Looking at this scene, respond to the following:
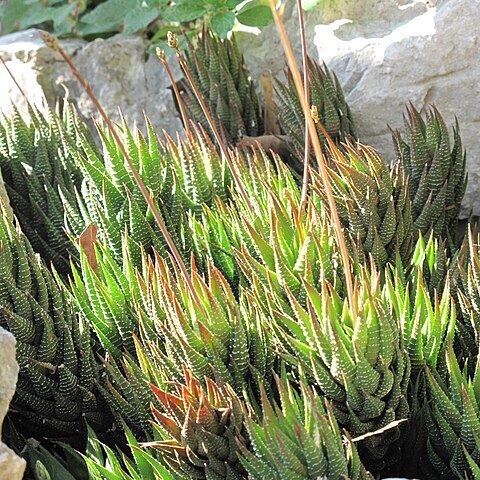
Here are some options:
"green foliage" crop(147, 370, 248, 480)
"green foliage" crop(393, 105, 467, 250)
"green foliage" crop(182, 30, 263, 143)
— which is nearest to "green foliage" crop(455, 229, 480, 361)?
"green foliage" crop(393, 105, 467, 250)

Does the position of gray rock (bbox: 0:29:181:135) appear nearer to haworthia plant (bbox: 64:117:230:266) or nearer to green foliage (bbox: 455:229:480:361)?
haworthia plant (bbox: 64:117:230:266)

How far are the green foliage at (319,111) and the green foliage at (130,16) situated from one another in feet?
1.27

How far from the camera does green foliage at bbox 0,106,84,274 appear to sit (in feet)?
6.03

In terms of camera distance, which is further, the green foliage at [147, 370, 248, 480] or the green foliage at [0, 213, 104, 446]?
the green foliage at [0, 213, 104, 446]

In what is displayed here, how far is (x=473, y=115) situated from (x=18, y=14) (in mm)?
1920

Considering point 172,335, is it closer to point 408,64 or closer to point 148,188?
point 148,188

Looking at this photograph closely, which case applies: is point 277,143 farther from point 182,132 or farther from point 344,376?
point 344,376

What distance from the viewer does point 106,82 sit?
2637 mm

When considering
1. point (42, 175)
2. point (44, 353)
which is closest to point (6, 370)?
point (44, 353)

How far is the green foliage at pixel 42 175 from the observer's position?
184 cm

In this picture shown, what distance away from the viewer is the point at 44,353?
1343 mm

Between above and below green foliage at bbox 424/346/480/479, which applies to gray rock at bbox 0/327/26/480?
above

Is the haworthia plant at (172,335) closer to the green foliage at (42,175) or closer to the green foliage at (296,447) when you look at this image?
the green foliage at (296,447)

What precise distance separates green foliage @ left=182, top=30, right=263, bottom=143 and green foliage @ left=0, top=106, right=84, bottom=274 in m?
0.34
